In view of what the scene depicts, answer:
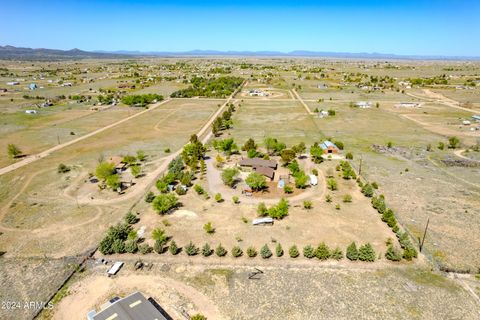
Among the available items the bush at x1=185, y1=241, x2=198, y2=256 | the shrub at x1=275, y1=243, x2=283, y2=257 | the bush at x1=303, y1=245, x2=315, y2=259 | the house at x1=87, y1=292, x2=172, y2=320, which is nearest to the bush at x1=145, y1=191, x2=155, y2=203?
the bush at x1=185, y1=241, x2=198, y2=256

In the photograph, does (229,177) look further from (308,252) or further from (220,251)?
(308,252)

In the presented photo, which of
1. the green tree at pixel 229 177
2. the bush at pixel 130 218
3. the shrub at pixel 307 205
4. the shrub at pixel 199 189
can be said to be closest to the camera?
the bush at pixel 130 218

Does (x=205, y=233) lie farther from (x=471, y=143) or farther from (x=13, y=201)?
(x=471, y=143)

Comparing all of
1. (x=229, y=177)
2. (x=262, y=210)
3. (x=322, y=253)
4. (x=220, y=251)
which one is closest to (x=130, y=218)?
(x=220, y=251)

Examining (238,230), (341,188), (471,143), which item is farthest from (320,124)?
(238,230)

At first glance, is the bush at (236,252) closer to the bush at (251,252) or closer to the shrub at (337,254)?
the bush at (251,252)

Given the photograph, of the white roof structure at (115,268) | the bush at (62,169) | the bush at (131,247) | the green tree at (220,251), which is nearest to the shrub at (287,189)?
the green tree at (220,251)
